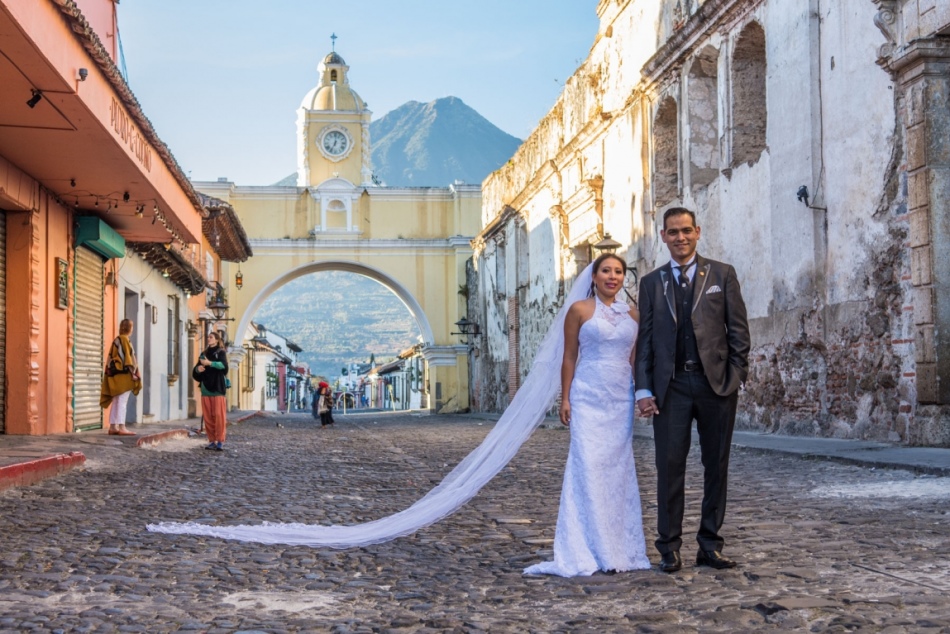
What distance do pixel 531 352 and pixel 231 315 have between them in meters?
14.6

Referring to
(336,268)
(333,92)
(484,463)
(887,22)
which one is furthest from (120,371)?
(333,92)

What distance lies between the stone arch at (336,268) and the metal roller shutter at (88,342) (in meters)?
20.8

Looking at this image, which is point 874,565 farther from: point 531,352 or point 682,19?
point 531,352

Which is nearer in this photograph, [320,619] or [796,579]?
[320,619]

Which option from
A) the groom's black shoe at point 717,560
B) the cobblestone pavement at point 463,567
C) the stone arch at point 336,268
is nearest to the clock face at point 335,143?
the stone arch at point 336,268

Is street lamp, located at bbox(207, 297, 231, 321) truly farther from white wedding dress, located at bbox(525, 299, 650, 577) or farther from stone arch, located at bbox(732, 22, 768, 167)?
white wedding dress, located at bbox(525, 299, 650, 577)

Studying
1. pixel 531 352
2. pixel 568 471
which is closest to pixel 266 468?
pixel 568 471

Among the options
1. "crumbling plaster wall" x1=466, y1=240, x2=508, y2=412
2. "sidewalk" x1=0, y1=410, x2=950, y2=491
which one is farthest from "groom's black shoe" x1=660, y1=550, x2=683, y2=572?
"crumbling plaster wall" x1=466, y1=240, x2=508, y2=412

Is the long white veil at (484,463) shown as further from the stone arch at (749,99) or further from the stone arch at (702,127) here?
the stone arch at (702,127)

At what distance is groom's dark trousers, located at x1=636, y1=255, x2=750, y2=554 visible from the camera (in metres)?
4.51

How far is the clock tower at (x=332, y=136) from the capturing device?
44.6 metres

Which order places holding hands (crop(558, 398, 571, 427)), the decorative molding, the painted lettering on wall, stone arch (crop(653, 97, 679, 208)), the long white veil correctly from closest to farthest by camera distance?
holding hands (crop(558, 398, 571, 427)) < the long white veil < the decorative molding < the painted lettering on wall < stone arch (crop(653, 97, 679, 208))

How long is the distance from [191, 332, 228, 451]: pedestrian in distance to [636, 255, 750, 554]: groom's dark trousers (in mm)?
9237

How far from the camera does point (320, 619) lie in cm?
377
